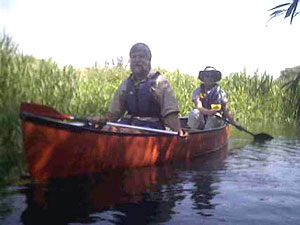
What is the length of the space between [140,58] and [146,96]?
61cm

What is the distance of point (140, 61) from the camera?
20.2 feet

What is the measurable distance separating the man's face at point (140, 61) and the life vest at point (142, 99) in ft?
0.52

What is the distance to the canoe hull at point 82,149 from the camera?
470 centimetres

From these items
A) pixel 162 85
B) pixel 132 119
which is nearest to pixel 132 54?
pixel 162 85

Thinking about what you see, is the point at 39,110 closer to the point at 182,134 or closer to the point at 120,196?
the point at 120,196

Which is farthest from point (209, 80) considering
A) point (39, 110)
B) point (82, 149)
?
point (39, 110)

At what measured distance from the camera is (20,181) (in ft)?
17.0

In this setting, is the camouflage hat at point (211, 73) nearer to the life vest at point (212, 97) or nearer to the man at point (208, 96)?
the man at point (208, 96)

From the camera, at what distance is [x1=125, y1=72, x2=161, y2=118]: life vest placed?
6.17 m

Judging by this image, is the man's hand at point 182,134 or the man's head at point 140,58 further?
the man's hand at point 182,134

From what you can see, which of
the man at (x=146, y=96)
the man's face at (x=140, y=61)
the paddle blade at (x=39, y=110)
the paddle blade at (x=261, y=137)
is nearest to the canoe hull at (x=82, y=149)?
the paddle blade at (x=39, y=110)

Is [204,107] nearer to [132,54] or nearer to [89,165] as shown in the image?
[132,54]

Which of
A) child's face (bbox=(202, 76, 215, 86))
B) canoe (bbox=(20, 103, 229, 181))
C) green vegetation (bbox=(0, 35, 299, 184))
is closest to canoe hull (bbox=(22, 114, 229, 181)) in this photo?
canoe (bbox=(20, 103, 229, 181))

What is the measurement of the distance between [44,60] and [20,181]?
231 centimetres
